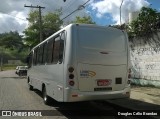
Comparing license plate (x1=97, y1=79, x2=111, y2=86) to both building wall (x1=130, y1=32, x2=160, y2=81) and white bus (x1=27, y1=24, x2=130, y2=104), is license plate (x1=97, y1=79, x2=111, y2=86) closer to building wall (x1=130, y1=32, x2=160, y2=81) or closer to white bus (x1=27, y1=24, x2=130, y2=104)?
white bus (x1=27, y1=24, x2=130, y2=104)

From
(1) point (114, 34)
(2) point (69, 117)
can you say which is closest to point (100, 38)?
(1) point (114, 34)

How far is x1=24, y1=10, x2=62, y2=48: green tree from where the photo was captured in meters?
49.2

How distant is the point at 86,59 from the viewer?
33.2 feet

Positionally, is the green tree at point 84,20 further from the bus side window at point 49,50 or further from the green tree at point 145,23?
the bus side window at point 49,50

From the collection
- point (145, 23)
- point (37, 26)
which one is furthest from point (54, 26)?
point (145, 23)

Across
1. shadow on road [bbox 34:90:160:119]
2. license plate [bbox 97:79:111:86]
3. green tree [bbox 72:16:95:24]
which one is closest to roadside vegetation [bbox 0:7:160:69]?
green tree [bbox 72:16:95:24]

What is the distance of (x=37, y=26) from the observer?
50.9m

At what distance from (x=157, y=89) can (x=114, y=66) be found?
5.80 m

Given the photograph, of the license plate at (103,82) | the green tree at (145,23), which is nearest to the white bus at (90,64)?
the license plate at (103,82)

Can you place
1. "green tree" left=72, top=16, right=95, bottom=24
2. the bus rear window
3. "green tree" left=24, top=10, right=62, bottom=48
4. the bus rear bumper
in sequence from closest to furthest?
the bus rear bumper
the bus rear window
"green tree" left=72, top=16, right=95, bottom=24
"green tree" left=24, top=10, right=62, bottom=48

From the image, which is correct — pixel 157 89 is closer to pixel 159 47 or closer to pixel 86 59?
pixel 159 47

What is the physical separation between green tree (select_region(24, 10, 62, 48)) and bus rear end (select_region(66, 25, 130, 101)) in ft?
127

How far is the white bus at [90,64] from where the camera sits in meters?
9.95

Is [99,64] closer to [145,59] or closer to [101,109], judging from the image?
[101,109]
